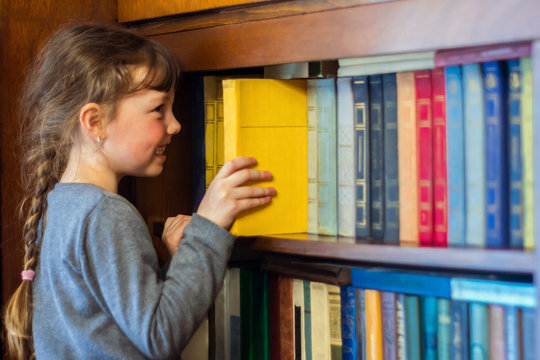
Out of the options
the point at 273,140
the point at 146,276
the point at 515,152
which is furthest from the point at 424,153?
the point at 146,276

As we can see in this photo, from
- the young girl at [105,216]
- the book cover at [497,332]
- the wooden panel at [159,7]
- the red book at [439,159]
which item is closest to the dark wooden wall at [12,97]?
the young girl at [105,216]

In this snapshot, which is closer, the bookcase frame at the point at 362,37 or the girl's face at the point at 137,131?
the bookcase frame at the point at 362,37

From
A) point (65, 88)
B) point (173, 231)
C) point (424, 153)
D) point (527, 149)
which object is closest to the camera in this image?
point (527, 149)

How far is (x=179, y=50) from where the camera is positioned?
1.25m

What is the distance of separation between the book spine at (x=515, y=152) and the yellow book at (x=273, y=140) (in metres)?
0.37

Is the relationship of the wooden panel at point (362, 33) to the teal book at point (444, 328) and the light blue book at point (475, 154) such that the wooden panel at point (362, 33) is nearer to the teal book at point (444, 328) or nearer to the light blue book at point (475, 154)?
the light blue book at point (475, 154)

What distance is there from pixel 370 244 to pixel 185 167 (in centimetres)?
54

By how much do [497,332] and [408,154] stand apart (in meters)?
0.31

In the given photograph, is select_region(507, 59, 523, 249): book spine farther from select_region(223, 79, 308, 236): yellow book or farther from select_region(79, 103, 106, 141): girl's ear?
select_region(79, 103, 106, 141): girl's ear

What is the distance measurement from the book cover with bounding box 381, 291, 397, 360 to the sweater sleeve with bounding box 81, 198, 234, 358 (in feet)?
0.92

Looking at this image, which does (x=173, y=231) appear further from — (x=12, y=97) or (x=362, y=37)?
(x=362, y=37)

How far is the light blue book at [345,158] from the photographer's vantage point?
113cm

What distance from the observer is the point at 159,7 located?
128cm

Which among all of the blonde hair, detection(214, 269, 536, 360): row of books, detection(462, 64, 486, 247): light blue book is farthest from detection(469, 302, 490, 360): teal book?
the blonde hair
